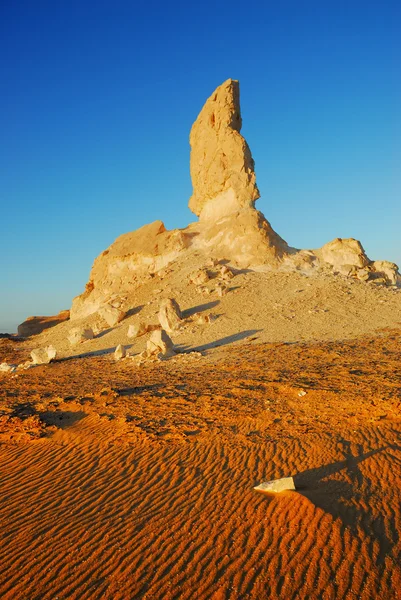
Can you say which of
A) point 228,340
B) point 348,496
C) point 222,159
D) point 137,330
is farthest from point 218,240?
point 348,496

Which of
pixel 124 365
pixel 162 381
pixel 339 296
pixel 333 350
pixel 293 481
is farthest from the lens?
pixel 339 296

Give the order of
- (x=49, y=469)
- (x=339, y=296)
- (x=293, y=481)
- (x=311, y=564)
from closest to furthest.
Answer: (x=311, y=564)
(x=293, y=481)
(x=49, y=469)
(x=339, y=296)

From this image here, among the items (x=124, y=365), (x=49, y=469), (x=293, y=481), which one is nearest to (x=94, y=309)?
(x=124, y=365)

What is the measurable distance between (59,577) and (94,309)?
1141 inches

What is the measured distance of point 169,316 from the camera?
2212 cm

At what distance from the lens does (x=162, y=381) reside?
13617 millimetres

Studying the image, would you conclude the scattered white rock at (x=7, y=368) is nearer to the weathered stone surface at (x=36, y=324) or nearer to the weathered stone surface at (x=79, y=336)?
the weathered stone surface at (x=79, y=336)

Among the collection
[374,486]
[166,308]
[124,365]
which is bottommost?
[374,486]

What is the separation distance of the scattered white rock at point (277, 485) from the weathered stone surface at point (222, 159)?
26.5 m

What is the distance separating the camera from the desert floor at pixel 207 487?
4.60m

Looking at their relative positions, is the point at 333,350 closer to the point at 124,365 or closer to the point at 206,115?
the point at 124,365

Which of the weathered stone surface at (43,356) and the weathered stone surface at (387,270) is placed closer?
the weathered stone surface at (43,356)

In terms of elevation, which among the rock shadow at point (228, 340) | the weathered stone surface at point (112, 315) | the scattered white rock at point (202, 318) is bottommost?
the rock shadow at point (228, 340)

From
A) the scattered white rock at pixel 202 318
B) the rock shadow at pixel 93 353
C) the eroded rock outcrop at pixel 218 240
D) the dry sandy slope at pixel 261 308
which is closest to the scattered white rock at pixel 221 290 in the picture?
the dry sandy slope at pixel 261 308
